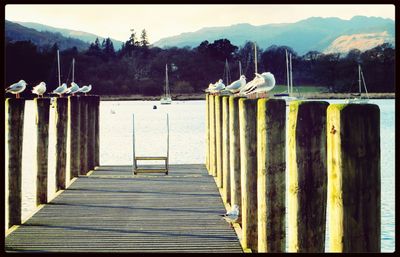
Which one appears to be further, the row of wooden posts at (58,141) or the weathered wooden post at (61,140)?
the weathered wooden post at (61,140)

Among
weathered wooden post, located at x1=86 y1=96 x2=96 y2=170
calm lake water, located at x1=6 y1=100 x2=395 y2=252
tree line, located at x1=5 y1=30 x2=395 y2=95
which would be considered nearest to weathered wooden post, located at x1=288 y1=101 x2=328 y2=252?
calm lake water, located at x1=6 y1=100 x2=395 y2=252

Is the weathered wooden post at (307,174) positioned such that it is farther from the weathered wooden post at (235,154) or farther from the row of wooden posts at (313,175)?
the weathered wooden post at (235,154)

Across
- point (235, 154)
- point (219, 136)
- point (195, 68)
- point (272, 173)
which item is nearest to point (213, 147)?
point (219, 136)

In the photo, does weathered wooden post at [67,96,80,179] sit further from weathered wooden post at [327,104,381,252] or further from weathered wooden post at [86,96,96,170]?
weathered wooden post at [327,104,381,252]

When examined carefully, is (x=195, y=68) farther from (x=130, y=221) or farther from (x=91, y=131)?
(x=130, y=221)

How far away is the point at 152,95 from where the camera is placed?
116m

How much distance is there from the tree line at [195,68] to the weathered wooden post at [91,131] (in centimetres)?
7050

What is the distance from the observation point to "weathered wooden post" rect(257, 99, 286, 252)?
24.8 ft

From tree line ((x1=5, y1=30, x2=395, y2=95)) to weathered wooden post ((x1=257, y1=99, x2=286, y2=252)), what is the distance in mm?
82273

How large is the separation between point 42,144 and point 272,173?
597 centimetres

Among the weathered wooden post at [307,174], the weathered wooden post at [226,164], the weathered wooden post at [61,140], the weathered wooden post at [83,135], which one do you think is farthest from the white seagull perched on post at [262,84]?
the weathered wooden post at [83,135]

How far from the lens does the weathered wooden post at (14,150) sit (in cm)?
1055

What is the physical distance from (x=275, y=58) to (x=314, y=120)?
95.5 m

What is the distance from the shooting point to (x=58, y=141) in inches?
585
